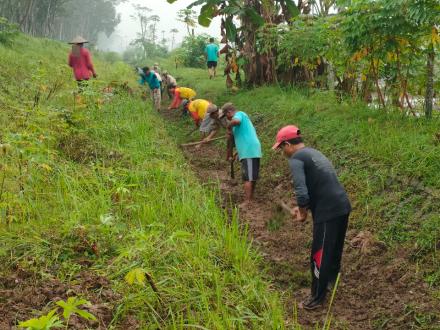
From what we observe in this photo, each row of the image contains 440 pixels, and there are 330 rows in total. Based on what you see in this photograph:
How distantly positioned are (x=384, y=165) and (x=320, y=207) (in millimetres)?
1672

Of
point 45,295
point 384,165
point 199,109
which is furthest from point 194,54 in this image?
point 45,295

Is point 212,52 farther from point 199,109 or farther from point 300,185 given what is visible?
point 300,185

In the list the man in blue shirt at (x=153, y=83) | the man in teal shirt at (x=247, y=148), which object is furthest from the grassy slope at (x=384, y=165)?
the man in blue shirt at (x=153, y=83)

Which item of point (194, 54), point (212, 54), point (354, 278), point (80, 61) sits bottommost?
point (354, 278)

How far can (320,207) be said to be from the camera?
355 centimetres

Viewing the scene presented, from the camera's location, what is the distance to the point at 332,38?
6605 mm

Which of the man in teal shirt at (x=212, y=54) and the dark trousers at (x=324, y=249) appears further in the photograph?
the man in teal shirt at (x=212, y=54)

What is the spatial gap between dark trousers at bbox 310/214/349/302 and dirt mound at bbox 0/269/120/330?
1688 millimetres

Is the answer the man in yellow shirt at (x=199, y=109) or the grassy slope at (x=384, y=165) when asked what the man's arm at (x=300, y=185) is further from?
the man in yellow shirt at (x=199, y=109)

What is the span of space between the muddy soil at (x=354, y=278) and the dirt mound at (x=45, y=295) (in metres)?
1.36

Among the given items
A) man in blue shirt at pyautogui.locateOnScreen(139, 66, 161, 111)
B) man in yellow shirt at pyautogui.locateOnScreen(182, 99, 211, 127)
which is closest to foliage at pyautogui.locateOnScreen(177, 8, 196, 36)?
man in blue shirt at pyautogui.locateOnScreen(139, 66, 161, 111)

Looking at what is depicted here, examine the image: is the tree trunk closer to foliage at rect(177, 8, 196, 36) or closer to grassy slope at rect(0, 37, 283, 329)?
grassy slope at rect(0, 37, 283, 329)

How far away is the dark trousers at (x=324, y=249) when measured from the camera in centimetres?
350

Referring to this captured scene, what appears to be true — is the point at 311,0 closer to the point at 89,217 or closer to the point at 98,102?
the point at 98,102
